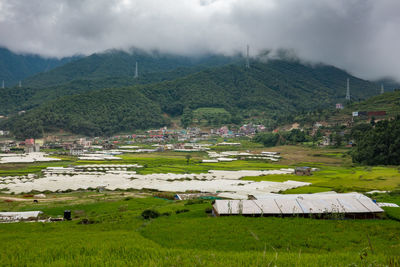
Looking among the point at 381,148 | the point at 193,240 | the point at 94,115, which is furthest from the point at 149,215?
the point at 94,115

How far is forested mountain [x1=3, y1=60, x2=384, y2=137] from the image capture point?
11100 centimetres

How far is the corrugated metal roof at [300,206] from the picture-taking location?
15797 mm

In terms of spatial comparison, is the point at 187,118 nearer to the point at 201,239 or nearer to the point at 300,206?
the point at 300,206

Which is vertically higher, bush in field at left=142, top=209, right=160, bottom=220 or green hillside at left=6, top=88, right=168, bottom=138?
green hillside at left=6, top=88, right=168, bottom=138

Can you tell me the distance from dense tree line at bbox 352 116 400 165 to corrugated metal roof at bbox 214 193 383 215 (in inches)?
1539

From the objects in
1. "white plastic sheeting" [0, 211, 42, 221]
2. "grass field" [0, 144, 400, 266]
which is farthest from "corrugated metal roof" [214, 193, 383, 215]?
"white plastic sheeting" [0, 211, 42, 221]

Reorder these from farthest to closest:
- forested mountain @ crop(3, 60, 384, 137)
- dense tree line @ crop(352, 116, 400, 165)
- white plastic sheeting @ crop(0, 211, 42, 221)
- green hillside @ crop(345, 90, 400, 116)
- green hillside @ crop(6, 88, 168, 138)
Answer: forested mountain @ crop(3, 60, 384, 137)
green hillside @ crop(6, 88, 168, 138)
green hillside @ crop(345, 90, 400, 116)
dense tree line @ crop(352, 116, 400, 165)
white plastic sheeting @ crop(0, 211, 42, 221)

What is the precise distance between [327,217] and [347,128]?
247 feet

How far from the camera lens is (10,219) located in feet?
64.8

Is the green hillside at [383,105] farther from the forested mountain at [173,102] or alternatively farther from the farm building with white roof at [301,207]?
the farm building with white roof at [301,207]

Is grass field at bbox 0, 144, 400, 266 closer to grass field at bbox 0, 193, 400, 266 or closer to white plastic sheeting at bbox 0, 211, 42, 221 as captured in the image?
grass field at bbox 0, 193, 400, 266

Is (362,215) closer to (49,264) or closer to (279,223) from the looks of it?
(279,223)

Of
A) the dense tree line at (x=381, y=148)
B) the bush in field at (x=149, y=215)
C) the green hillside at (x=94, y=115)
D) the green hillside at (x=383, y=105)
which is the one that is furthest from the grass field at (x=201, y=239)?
the green hillside at (x=94, y=115)

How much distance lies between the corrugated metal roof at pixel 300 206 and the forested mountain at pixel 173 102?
9906 centimetres
